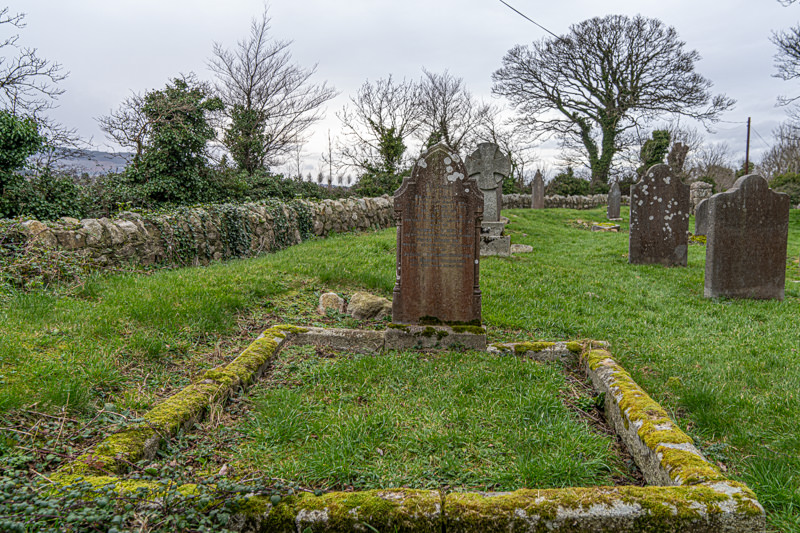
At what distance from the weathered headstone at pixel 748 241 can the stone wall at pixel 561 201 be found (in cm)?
1882

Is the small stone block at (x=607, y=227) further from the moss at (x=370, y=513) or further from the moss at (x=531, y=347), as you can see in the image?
the moss at (x=370, y=513)

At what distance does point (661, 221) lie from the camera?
381 inches

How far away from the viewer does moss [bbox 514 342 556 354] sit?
14.4 ft

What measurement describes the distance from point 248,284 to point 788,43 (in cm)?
2456

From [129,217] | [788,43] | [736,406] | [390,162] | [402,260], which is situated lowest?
[736,406]

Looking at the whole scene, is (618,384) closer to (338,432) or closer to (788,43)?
(338,432)

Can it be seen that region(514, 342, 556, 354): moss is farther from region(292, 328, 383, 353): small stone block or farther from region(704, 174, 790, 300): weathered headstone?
region(704, 174, 790, 300): weathered headstone

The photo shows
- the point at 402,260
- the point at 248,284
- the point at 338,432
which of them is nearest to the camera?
the point at 338,432

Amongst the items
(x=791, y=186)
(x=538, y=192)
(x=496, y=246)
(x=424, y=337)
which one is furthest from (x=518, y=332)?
(x=791, y=186)

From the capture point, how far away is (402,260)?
16.1 feet

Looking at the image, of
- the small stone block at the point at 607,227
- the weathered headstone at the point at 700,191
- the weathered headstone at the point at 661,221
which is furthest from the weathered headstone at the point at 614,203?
the weathered headstone at the point at 661,221

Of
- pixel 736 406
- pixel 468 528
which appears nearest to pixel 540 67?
pixel 736 406

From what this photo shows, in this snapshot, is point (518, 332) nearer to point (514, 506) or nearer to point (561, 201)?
point (514, 506)

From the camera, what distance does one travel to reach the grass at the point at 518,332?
3.02 metres
